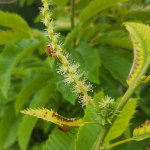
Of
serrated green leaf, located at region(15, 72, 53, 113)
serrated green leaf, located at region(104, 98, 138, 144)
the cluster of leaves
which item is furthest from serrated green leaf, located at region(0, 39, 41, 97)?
serrated green leaf, located at region(104, 98, 138, 144)

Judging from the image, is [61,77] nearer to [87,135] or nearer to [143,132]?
[87,135]

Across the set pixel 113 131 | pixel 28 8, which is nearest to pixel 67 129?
pixel 113 131

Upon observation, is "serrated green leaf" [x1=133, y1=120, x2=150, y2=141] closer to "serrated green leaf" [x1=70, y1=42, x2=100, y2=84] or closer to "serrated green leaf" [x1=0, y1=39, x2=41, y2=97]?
"serrated green leaf" [x1=70, y1=42, x2=100, y2=84]

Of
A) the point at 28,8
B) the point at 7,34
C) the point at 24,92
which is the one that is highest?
the point at 28,8

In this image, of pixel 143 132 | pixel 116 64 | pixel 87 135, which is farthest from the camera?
pixel 116 64

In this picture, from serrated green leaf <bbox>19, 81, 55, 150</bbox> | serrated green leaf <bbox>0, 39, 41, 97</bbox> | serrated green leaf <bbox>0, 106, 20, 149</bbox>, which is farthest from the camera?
serrated green leaf <bbox>0, 106, 20, 149</bbox>

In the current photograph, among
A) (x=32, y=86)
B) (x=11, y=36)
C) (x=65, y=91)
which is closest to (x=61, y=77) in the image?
(x=65, y=91)

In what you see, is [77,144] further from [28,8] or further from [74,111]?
[28,8]
